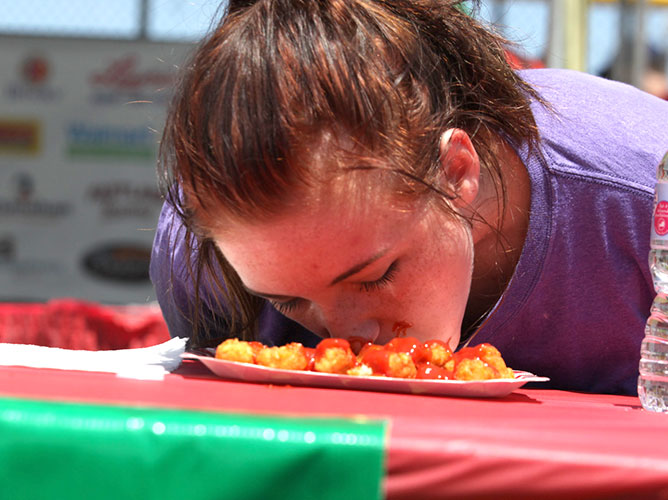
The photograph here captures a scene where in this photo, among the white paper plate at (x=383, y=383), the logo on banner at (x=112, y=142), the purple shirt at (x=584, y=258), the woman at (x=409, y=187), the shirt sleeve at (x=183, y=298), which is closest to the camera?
the white paper plate at (x=383, y=383)

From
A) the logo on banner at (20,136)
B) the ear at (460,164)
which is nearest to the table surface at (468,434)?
the ear at (460,164)

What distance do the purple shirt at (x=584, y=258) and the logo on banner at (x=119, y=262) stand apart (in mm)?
4551

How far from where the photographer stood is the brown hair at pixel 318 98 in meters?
1.13

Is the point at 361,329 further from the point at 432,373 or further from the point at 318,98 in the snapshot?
the point at 318,98

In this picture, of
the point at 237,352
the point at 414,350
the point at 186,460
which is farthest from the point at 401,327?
the point at 186,460

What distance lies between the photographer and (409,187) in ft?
3.99

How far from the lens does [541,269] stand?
1.42 m

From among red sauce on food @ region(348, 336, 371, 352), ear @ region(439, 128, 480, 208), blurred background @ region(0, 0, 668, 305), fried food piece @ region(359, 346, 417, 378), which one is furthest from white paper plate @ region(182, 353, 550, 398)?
blurred background @ region(0, 0, 668, 305)

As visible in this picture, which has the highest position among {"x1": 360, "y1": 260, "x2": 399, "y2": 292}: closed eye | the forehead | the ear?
Result: the ear

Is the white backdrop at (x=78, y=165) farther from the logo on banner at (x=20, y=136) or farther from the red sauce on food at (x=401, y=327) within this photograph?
the red sauce on food at (x=401, y=327)

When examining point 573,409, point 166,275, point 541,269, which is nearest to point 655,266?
point 541,269

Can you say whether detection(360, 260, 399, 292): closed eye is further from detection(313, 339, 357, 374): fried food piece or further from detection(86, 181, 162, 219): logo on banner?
detection(86, 181, 162, 219): logo on banner

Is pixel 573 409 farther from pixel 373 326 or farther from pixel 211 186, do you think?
pixel 211 186

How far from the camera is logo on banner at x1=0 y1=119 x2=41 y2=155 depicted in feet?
19.3
